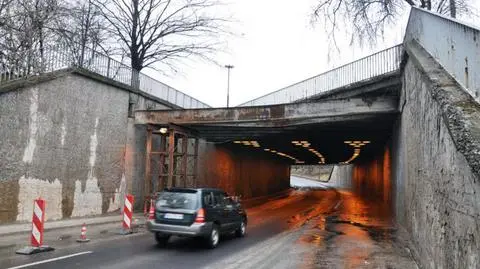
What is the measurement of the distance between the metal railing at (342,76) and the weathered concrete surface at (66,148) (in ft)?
41.3

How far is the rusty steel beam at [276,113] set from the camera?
18.2 m

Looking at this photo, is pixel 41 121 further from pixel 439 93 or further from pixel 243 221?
pixel 439 93

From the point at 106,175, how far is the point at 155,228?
8.30 m

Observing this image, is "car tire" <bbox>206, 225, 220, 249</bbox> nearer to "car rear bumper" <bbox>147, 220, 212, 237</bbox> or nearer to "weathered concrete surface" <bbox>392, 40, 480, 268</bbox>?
"car rear bumper" <bbox>147, 220, 212, 237</bbox>

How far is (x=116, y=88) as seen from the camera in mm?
19812

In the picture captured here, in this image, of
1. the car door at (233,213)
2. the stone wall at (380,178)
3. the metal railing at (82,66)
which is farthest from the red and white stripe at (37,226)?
the stone wall at (380,178)

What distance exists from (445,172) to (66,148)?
→ 1395 centimetres

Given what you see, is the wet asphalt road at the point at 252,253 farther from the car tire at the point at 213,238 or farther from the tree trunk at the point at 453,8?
the tree trunk at the point at 453,8

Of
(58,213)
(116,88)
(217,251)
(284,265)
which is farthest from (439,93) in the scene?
(116,88)

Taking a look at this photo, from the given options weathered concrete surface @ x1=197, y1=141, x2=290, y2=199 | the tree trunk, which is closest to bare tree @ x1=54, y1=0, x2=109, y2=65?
weathered concrete surface @ x1=197, y1=141, x2=290, y2=199

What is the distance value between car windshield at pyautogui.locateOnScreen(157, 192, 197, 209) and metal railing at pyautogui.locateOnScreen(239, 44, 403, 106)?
12.2 m

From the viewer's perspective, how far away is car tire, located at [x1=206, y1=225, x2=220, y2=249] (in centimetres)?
1138

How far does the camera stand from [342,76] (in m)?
26.4

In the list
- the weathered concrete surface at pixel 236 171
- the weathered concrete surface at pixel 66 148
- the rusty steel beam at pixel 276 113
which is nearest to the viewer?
the weathered concrete surface at pixel 66 148
